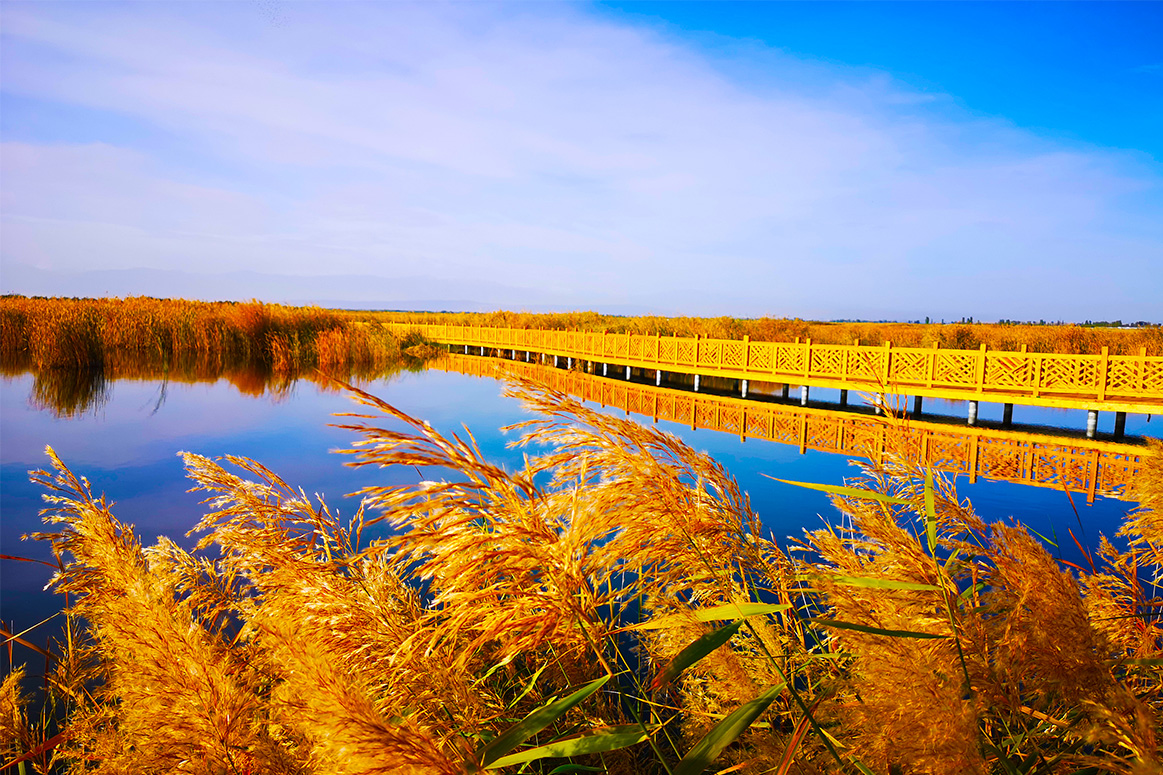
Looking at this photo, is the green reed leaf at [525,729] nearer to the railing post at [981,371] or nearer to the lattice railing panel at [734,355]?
the railing post at [981,371]

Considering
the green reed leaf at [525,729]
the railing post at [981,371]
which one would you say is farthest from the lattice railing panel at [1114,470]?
the green reed leaf at [525,729]

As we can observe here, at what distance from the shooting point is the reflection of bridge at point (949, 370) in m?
15.5

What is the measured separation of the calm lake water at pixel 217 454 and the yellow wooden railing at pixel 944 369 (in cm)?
225

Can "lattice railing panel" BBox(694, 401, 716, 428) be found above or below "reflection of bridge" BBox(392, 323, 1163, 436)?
below

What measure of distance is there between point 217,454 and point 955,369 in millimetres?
18837

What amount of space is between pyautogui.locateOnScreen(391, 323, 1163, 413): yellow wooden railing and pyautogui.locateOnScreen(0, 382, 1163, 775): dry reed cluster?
1036 centimetres

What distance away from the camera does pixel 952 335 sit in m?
35.0

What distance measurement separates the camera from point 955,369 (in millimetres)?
17922

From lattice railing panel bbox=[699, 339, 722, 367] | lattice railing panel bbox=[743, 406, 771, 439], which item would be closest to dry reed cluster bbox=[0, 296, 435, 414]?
lattice railing panel bbox=[743, 406, 771, 439]

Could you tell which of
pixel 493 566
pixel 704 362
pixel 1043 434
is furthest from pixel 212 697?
pixel 704 362

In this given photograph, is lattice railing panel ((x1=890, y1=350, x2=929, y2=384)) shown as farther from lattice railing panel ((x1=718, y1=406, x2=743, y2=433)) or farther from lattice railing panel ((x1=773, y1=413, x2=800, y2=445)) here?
lattice railing panel ((x1=718, y1=406, x2=743, y2=433))

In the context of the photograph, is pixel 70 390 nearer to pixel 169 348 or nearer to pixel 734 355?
pixel 169 348

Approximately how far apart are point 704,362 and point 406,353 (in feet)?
56.1

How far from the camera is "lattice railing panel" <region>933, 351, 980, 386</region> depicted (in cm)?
1756
